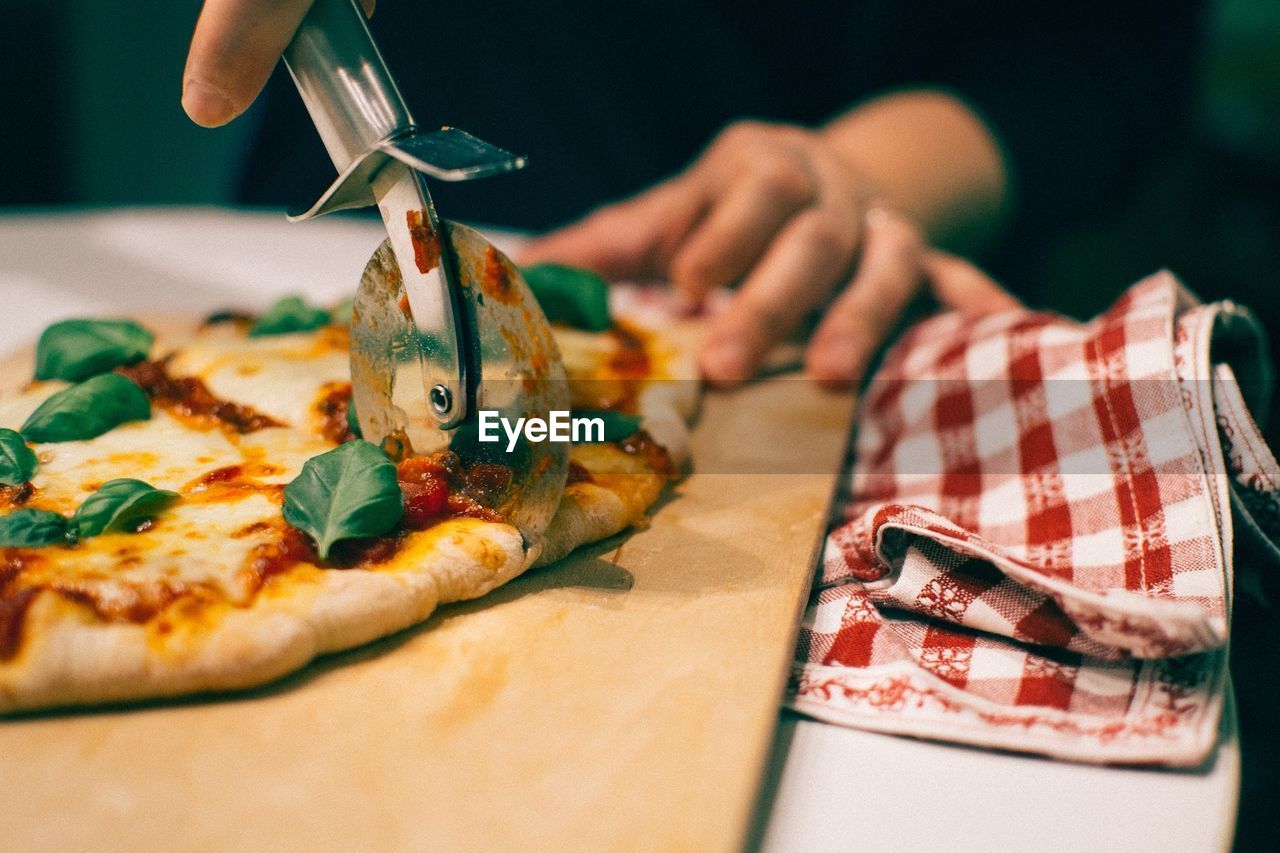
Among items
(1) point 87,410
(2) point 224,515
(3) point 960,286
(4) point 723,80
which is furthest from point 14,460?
(4) point 723,80

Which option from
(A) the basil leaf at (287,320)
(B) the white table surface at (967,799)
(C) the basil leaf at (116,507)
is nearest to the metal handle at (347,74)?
(C) the basil leaf at (116,507)

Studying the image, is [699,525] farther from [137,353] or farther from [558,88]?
[558,88]

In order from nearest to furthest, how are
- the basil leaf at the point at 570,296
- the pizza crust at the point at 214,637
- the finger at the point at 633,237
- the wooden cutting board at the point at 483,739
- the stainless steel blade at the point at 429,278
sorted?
the wooden cutting board at the point at 483,739
the pizza crust at the point at 214,637
the stainless steel blade at the point at 429,278
the basil leaf at the point at 570,296
the finger at the point at 633,237

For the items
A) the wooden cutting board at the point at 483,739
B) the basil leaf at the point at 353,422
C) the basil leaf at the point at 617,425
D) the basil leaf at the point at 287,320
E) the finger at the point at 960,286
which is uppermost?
the finger at the point at 960,286

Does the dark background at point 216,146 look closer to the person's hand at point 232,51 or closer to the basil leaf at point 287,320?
the basil leaf at point 287,320

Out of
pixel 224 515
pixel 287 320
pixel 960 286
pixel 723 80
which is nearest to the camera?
pixel 224 515

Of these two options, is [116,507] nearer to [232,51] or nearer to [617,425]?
[232,51]

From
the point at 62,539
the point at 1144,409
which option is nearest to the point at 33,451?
the point at 62,539
